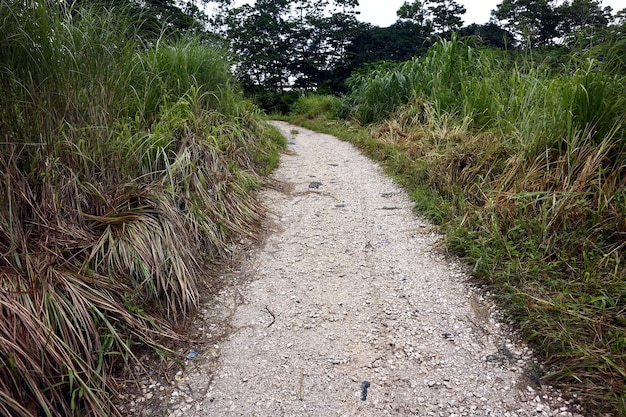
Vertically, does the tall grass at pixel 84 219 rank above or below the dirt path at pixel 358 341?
above

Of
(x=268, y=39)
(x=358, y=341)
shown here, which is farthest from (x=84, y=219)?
(x=268, y=39)

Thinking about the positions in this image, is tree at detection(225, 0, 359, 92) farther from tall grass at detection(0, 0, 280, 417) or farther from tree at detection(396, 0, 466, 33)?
tall grass at detection(0, 0, 280, 417)

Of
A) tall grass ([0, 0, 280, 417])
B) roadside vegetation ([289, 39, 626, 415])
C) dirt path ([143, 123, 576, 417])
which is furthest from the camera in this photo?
roadside vegetation ([289, 39, 626, 415])

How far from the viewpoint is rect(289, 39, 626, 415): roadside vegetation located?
1812mm

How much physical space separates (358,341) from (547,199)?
1.71m

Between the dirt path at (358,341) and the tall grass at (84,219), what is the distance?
1.17 ft

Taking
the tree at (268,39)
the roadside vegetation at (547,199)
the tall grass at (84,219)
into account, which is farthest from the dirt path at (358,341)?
the tree at (268,39)

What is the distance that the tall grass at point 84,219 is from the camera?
1.56 meters

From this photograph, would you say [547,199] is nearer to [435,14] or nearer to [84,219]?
[84,219]

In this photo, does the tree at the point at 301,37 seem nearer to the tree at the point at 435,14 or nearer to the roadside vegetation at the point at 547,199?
the tree at the point at 435,14

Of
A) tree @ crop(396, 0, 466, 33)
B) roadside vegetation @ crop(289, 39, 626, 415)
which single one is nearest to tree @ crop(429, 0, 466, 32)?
tree @ crop(396, 0, 466, 33)

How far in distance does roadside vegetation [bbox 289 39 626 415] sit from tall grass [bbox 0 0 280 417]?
1.92 metres

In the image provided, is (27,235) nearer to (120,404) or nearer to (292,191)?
(120,404)

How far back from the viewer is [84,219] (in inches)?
87.0
